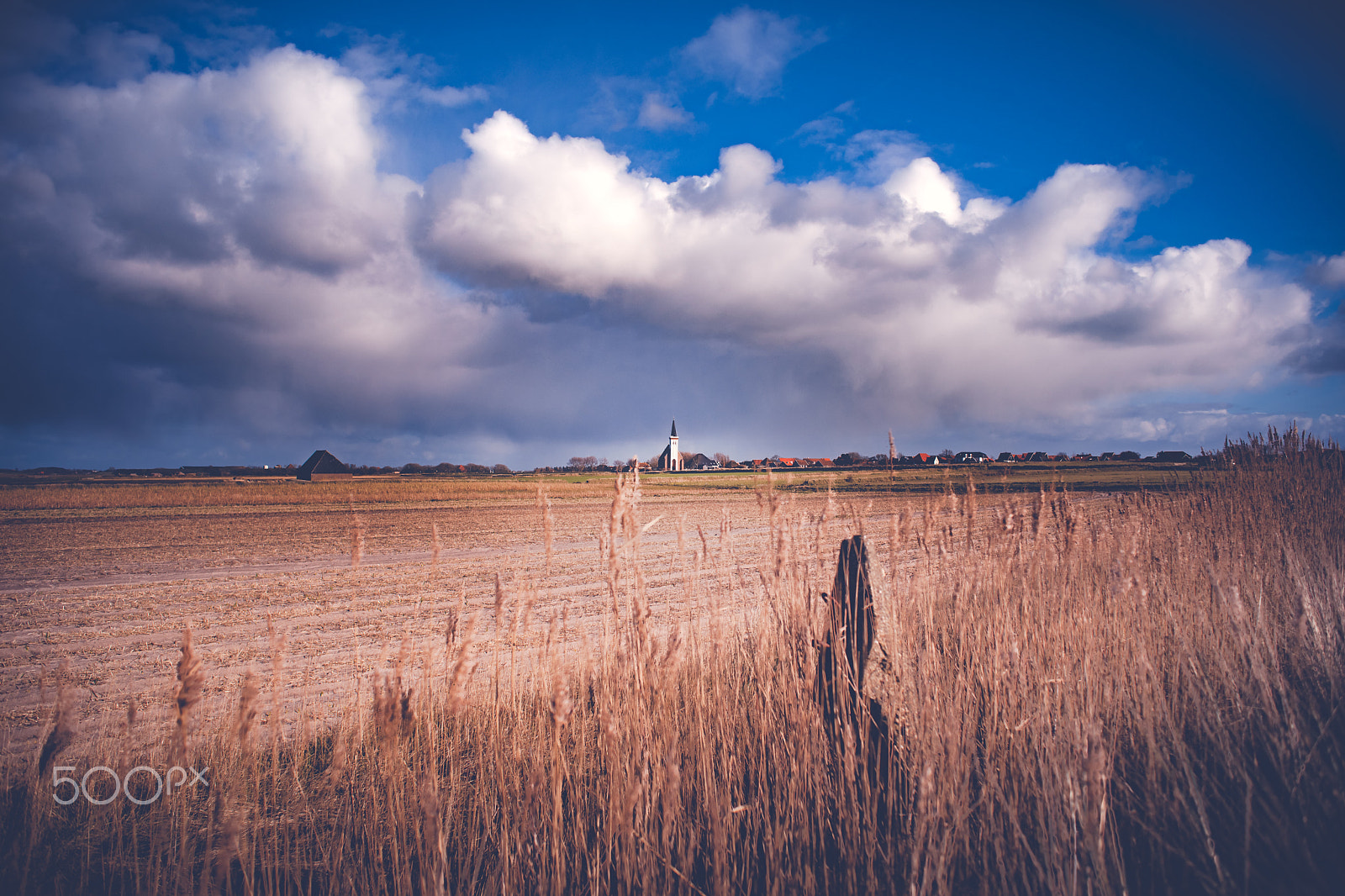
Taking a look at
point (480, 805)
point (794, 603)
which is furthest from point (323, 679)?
point (794, 603)

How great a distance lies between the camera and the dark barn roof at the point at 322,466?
134 metres

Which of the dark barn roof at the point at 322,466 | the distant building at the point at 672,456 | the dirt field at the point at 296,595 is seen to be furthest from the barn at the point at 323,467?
the dirt field at the point at 296,595

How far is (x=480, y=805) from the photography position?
291cm

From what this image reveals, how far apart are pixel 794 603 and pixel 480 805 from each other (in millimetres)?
1941

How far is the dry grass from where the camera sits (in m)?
1.94

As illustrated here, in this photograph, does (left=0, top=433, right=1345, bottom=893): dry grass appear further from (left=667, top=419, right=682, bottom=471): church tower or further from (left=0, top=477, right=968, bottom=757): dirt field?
(left=667, top=419, right=682, bottom=471): church tower

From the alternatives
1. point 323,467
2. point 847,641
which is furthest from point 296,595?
point 323,467

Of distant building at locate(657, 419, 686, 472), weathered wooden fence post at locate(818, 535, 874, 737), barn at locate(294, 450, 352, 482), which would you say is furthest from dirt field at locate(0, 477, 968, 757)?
distant building at locate(657, 419, 686, 472)

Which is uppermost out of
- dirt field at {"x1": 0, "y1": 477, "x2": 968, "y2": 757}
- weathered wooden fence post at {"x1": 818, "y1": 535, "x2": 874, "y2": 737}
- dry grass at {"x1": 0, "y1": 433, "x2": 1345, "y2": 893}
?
weathered wooden fence post at {"x1": 818, "y1": 535, "x2": 874, "y2": 737}

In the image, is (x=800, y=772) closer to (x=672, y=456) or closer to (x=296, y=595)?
(x=296, y=595)

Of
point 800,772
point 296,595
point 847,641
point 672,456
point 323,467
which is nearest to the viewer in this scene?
point 800,772

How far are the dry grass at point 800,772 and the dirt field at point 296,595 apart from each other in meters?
0.44

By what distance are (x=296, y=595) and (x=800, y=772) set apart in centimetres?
1190

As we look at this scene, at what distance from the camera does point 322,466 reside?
13775 cm
